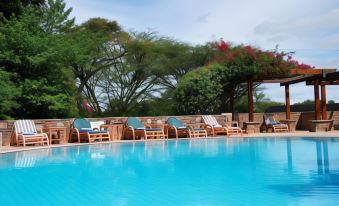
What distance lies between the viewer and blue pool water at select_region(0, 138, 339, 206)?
14.6 feet

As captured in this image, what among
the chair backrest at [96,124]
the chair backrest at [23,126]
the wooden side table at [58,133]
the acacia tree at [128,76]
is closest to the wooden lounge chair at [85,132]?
the wooden side table at [58,133]

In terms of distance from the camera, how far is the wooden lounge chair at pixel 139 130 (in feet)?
44.8

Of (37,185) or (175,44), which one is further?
(175,44)

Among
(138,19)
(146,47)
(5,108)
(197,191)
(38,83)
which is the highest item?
(138,19)

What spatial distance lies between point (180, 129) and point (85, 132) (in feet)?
11.8

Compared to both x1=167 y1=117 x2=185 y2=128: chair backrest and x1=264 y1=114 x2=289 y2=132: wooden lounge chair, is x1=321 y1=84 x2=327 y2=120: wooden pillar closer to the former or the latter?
x1=264 y1=114 x2=289 y2=132: wooden lounge chair

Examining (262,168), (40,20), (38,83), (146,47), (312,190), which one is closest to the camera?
(312,190)

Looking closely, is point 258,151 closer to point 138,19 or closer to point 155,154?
point 155,154

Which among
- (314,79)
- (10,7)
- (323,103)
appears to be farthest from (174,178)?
(10,7)

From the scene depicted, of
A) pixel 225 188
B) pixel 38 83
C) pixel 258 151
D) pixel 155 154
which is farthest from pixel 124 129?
pixel 225 188

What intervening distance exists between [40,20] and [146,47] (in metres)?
6.53

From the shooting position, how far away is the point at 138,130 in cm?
1367

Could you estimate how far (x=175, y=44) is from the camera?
Result: 75.0 feet

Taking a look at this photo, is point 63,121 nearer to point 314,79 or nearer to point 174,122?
point 174,122
